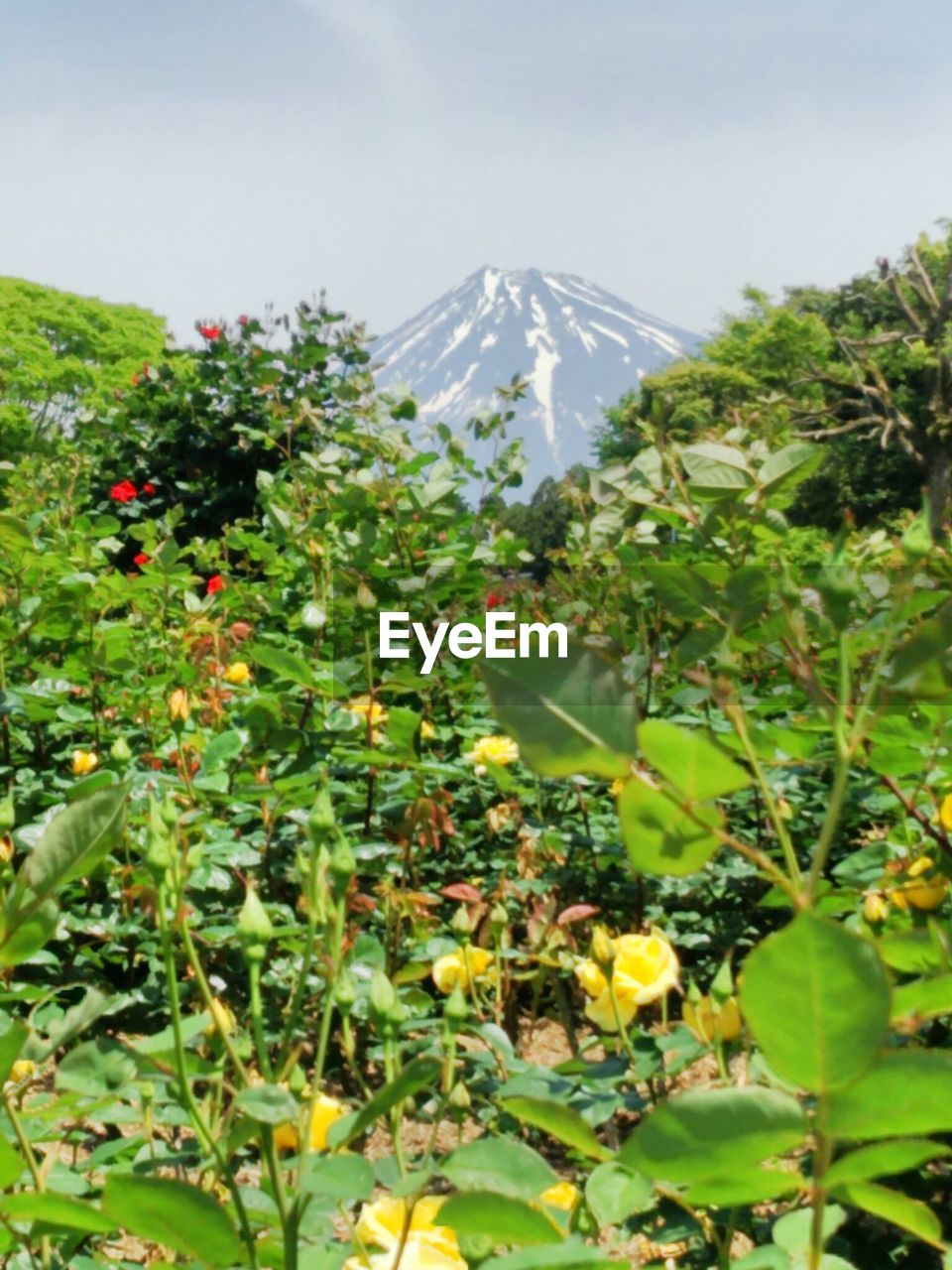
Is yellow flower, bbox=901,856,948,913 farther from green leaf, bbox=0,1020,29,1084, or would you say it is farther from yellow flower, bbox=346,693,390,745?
yellow flower, bbox=346,693,390,745

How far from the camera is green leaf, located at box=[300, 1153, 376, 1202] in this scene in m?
0.39

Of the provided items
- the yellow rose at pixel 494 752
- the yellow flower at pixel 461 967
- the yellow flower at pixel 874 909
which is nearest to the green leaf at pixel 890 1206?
the yellow flower at pixel 874 909

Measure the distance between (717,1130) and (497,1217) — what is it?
10 centimetres

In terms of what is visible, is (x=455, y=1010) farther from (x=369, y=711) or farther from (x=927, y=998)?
(x=369, y=711)

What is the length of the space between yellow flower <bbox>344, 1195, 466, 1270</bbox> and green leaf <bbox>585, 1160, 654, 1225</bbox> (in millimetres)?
57

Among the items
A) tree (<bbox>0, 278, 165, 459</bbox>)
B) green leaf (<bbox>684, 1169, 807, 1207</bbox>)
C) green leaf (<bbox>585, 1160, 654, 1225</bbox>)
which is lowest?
green leaf (<bbox>585, 1160, 654, 1225</bbox>)

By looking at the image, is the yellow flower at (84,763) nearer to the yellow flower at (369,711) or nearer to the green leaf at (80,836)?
the yellow flower at (369,711)

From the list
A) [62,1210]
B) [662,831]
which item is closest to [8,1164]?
[62,1210]

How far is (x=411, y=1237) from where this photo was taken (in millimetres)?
512

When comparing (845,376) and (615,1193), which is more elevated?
(845,376)

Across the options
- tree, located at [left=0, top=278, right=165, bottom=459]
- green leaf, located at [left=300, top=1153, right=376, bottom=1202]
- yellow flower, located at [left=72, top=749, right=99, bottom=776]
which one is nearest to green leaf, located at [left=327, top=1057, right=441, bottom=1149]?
green leaf, located at [left=300, top=1153, right=376, bottom=1202]

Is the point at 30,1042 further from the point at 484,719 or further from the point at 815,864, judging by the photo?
the point at 484,719

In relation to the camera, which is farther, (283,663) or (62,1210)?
(283,663)

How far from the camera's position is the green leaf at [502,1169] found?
40cm
